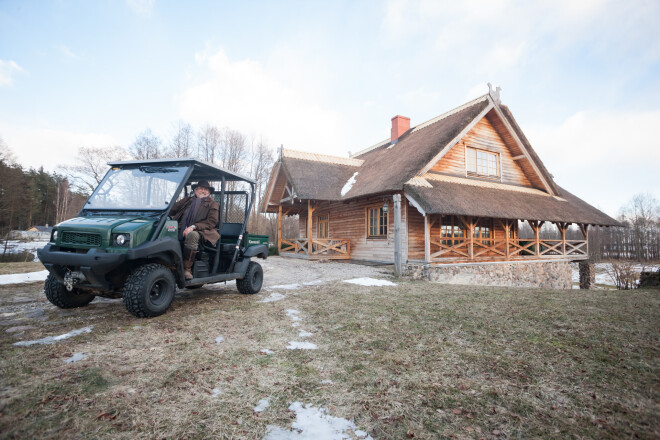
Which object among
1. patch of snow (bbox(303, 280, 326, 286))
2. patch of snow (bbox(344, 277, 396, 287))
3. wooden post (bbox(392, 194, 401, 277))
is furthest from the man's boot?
wooden post (bbox(392, 194, 401, 277))

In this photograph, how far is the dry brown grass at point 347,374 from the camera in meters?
2.04

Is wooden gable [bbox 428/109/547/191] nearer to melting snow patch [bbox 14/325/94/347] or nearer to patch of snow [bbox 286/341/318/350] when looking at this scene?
patch of snow [bbox 286/341/318/350]

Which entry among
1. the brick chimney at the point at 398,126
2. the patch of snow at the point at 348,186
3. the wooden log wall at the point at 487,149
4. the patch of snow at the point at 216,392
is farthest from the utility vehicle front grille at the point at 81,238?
the brick chimney at the point at 398,126

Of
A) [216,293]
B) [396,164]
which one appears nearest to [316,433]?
[216,293]

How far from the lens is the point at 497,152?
52.2ft

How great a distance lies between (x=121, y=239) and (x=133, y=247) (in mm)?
173

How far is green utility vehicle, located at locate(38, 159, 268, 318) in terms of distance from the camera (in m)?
3.88

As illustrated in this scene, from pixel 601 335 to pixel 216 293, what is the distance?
615 cm

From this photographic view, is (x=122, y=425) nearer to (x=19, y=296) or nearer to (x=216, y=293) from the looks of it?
(x=216, y=293)

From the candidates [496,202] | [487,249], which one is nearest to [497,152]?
[496,202]

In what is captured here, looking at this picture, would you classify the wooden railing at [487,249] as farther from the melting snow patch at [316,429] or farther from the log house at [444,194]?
the melting snow patch at [316,429]

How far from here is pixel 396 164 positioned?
1377 centimetres

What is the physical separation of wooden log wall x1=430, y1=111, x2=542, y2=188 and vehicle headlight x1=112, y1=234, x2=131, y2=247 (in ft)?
40.3

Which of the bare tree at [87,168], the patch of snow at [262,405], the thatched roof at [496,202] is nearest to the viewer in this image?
the patch of snow at [262,405]
